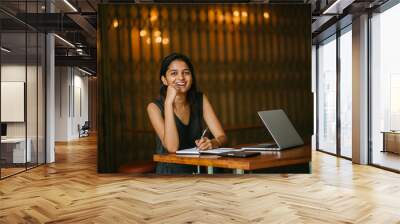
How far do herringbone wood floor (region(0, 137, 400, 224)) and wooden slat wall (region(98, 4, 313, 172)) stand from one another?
0.87 m

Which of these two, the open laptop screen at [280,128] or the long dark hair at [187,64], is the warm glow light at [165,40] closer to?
the long dark hair at [187,64]

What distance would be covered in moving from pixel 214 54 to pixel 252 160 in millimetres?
4374

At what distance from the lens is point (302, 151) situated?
9.33 ft

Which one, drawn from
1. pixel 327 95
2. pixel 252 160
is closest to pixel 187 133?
pixel 252 160

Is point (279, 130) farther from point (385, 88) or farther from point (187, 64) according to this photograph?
point (385, 88)

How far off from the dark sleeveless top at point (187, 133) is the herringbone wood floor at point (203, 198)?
20cm

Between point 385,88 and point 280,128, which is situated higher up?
point 385,88

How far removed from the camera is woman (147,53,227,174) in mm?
4797

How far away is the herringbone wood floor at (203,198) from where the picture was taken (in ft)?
13.5

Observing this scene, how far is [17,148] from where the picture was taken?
736cm

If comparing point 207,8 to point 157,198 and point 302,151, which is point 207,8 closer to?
point 157,198

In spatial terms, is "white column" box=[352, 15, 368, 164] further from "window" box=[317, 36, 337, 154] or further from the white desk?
the white desk

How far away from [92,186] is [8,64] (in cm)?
266

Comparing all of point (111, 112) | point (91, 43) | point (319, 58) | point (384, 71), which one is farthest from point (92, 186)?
point (91, 43)
